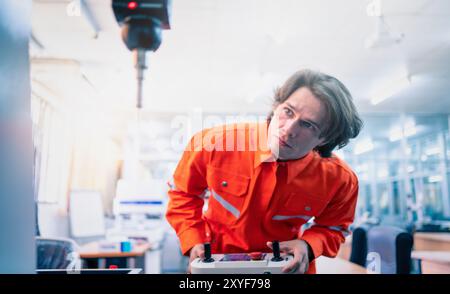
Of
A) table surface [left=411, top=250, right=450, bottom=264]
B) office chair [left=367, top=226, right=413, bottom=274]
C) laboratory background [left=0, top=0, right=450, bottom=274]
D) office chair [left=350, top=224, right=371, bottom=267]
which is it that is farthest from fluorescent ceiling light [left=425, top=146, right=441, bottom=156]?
office chair [left=350, top=224, right=371, bottom=267]

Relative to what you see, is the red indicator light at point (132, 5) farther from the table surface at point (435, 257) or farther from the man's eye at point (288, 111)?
the table surface at point (435, 257)

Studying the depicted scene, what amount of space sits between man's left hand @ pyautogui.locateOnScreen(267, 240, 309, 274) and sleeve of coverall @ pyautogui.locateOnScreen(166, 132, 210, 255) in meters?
0.23

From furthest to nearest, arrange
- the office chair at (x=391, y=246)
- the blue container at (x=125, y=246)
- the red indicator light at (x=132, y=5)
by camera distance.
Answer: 1. the blue container at (x=125, y=246)
2. the office chair at (x=391, y=246)
3. the red indicator light at (x=132, y=5)

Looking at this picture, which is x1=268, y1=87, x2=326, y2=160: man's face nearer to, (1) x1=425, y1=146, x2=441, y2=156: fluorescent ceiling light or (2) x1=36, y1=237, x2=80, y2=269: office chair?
(1) x1=425, y1=146, x2=441, y2=156: fluorescent ceiling light

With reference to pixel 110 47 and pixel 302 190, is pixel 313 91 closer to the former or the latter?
pixel 302 190

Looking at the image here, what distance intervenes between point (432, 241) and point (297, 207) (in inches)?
136

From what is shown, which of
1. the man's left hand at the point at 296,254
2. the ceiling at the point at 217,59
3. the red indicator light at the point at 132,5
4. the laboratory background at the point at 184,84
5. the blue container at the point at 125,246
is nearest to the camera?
the red indicator light at the point at 132,5

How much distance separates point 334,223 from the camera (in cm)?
99

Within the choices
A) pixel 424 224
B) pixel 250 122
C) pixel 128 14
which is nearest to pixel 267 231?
pixel 250 122

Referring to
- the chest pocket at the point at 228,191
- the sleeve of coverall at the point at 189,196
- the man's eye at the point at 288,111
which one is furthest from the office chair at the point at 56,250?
the man's eye at the point at 288,111

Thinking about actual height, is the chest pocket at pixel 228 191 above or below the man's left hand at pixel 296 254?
above

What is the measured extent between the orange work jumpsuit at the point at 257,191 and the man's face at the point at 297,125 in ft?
0.10

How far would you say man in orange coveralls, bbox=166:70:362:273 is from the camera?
0.86 metres

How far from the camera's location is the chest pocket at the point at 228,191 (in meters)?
0.94
